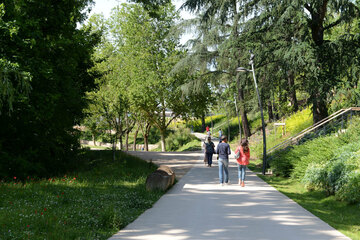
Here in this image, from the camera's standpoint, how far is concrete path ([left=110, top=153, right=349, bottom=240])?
20.6 ft

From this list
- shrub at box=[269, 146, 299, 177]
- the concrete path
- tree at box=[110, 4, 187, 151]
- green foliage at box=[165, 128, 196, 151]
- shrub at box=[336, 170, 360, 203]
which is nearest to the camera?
the concrete path

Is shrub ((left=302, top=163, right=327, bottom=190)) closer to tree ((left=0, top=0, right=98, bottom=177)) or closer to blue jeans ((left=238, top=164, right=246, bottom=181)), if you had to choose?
blue jeans ((left=238, top=164, right=246, bottom=181))

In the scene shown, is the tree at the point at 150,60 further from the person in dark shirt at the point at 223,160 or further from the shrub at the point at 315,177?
the shrub at the point at 315,177

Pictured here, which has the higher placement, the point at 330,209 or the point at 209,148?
the point at 209,148

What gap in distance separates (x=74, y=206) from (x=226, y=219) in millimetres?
3533

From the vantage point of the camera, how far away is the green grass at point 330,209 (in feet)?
23.8

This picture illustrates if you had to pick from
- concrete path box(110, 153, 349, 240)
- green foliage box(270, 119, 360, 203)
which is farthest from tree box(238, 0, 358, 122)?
concrete path box(110, 153, 349, 240)

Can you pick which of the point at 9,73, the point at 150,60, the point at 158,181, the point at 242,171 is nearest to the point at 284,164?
the point at 242,171

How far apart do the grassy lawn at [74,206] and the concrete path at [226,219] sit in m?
0.40

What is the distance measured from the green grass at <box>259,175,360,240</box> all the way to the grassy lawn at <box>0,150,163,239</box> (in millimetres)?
4135

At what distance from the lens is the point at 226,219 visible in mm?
7574

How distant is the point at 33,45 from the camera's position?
41.9 feet

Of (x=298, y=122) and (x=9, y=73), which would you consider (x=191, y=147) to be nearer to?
(x=298, y=122)

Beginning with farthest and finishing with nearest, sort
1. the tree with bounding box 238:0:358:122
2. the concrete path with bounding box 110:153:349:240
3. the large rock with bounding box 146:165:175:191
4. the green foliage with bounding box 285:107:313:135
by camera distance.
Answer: the green foliage with bounding box 285:107:313:135 < the tree with bounding box 238:0:358:122 < the large rock with bounding box 146:165:175:191 < the concrete path with bounding box 110:153:349:240
